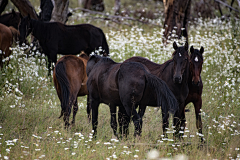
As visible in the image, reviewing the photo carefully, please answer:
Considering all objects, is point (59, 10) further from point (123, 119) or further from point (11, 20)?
point (123, 119)

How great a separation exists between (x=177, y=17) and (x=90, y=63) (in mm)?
6028

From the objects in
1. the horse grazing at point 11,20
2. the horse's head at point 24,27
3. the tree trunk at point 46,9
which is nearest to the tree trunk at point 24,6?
the tree trunk at point 46,9

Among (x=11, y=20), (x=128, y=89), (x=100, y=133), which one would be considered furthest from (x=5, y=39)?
(x=128, y=89)

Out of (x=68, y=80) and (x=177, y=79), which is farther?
(x=68, y=80)

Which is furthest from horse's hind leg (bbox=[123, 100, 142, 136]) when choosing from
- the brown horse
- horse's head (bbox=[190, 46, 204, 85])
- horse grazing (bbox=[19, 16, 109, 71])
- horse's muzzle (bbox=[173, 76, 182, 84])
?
the brown horse

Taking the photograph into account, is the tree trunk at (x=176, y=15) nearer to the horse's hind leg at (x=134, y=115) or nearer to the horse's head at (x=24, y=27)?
the horse's head at (x=24, y=27)

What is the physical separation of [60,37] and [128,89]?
474 cm

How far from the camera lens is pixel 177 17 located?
1062 cm

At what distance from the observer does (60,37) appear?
8.62 meters

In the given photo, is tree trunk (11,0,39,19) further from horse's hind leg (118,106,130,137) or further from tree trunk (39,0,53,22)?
horse's hind leg (118,106,130,137)

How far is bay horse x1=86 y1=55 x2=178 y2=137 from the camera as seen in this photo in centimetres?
443

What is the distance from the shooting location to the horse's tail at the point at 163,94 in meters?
4.37

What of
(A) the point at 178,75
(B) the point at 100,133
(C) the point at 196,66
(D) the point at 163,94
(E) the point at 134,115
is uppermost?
(C) the point at 196,66

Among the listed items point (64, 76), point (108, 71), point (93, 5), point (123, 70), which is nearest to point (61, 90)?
point (64, 76)
